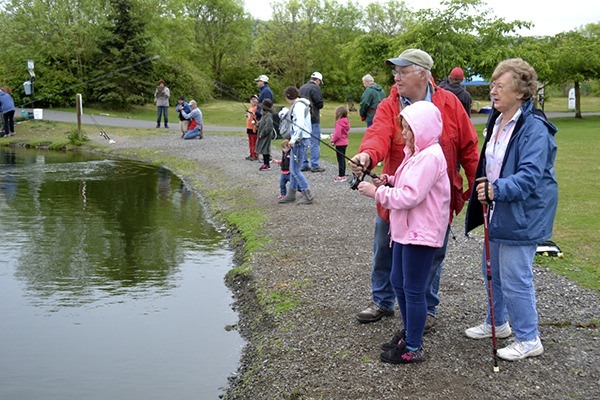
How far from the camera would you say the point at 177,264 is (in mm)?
9258

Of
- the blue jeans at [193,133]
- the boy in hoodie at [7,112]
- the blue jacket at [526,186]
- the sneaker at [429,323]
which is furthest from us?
the boy in hoodie at [7,112]

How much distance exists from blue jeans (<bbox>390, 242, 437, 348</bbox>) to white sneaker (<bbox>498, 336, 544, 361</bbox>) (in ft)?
1.81

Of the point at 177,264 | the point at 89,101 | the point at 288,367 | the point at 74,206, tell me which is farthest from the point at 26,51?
the point at 288,367

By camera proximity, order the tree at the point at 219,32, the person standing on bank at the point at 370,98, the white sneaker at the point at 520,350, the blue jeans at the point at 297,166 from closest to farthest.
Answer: the white sneaker at the point at 520,350 → the blue jeans at the point at 297,166 → the person standing on bank at the point at 370,98 → the tree at the point at 219,32

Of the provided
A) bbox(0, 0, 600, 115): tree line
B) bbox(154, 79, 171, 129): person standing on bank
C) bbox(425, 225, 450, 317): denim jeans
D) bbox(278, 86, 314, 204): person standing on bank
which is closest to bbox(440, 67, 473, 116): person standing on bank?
bbox(278, 86, 314, 204): person standing on bank

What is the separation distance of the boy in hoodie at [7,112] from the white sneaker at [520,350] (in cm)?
2266

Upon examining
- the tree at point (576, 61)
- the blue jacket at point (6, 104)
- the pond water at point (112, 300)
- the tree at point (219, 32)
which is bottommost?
the pond water at point (112, 300)

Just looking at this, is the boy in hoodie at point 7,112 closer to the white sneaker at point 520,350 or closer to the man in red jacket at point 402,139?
→ the man in red jacket at point 402,139

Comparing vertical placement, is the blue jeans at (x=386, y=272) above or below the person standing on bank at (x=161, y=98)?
below

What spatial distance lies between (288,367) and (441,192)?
1637 millimetres

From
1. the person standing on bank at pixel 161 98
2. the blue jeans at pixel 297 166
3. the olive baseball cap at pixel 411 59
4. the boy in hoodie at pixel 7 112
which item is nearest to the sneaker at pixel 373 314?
the olive baseball cap at pixel 411 59

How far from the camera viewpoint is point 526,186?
461cm

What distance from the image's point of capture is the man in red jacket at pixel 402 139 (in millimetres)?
5062

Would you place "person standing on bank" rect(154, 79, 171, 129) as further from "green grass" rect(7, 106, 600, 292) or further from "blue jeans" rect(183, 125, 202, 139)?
"blue jeans" rect(183, 125, 202, 139)
